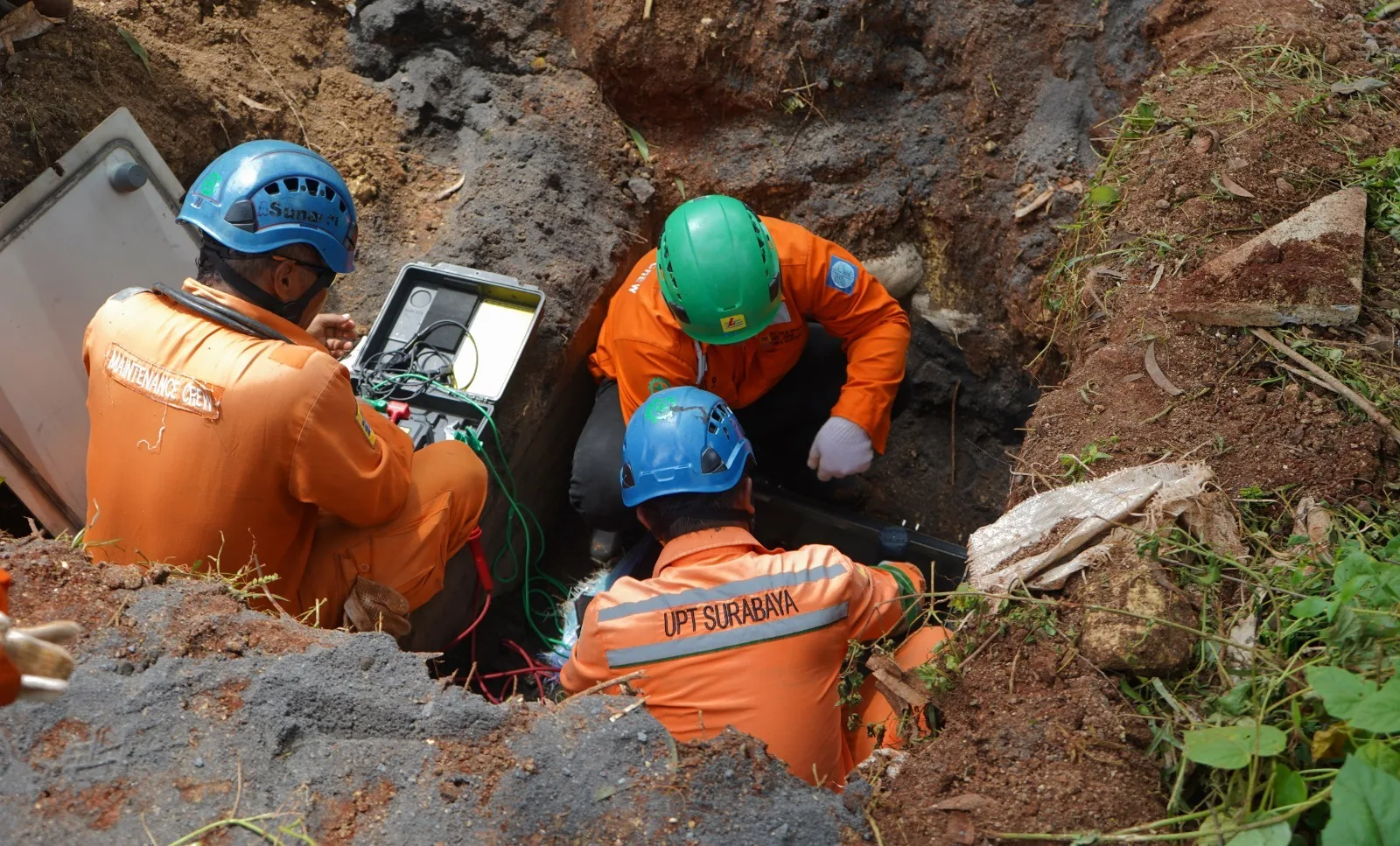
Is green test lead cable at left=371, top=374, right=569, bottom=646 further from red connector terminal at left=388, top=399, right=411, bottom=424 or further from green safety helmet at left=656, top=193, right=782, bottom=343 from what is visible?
green safety helmet at left=656, top=193, right=782, bottom=343

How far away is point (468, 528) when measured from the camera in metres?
3.16

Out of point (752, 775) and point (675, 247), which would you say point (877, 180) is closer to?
point (675, 247)

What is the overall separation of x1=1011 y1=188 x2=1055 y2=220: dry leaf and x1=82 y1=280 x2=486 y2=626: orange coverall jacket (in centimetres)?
257

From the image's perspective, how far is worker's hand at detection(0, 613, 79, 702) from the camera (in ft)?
5.17

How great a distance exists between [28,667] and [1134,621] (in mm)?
2035

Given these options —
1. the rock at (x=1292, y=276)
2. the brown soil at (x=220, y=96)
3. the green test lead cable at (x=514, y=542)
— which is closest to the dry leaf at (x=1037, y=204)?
the rock at (x=1292, y=276)

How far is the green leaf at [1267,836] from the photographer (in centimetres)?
152

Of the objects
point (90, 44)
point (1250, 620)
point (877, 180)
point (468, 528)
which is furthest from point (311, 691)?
point (877, 180)

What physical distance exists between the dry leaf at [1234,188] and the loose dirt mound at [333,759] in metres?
2.19

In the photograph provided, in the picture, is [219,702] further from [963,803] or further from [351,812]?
[963,803]

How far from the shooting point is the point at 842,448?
3.65 metres

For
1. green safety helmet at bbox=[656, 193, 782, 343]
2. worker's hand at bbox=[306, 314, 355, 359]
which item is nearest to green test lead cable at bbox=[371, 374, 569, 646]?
worker's hand at bbox=[306, 314, 355, 359]

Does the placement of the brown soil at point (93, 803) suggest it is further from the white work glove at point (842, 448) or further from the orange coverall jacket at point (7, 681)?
the white work glove at point (842, 448)

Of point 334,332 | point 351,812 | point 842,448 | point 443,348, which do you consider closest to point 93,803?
point 351,812
